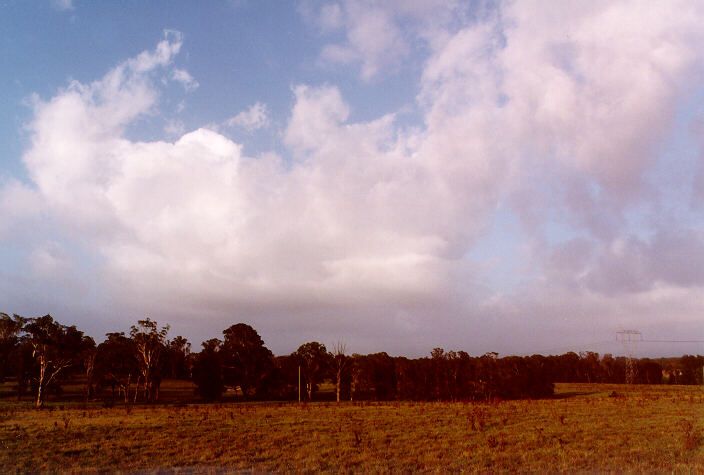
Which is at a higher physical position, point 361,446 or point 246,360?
point 246,360

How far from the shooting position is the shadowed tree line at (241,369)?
65.9m

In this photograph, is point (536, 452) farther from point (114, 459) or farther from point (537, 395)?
point (537, 395)

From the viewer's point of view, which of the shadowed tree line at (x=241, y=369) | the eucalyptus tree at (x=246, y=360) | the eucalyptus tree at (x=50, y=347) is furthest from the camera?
the eucalyptus tree at (x=246, y=360)

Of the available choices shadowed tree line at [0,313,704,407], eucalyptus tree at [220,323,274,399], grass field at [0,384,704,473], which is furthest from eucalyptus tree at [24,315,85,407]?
grass field at [0,384,704,473]

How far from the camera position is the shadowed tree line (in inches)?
Answer: 2594

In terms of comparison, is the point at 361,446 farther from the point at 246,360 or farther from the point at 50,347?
the point at 246,360

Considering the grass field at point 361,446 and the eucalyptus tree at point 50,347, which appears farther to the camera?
the eucalyptus tree at point 50,347

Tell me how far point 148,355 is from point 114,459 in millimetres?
54459

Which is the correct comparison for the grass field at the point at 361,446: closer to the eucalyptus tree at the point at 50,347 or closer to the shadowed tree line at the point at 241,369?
the eucalyptus tree at the point at 50,347

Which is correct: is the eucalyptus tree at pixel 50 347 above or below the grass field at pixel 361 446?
above

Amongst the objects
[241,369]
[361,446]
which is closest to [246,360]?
[241,369]

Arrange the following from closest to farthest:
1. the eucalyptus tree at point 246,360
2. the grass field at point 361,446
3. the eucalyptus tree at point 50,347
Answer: the grass field at point 361,446, the eucalyptus tree at point 50,347, the eucalyptus tree at point 246,360

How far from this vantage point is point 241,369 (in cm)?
7431

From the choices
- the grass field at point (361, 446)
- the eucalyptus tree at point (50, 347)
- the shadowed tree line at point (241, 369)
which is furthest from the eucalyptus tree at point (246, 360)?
the grass field at point (361, 446)
